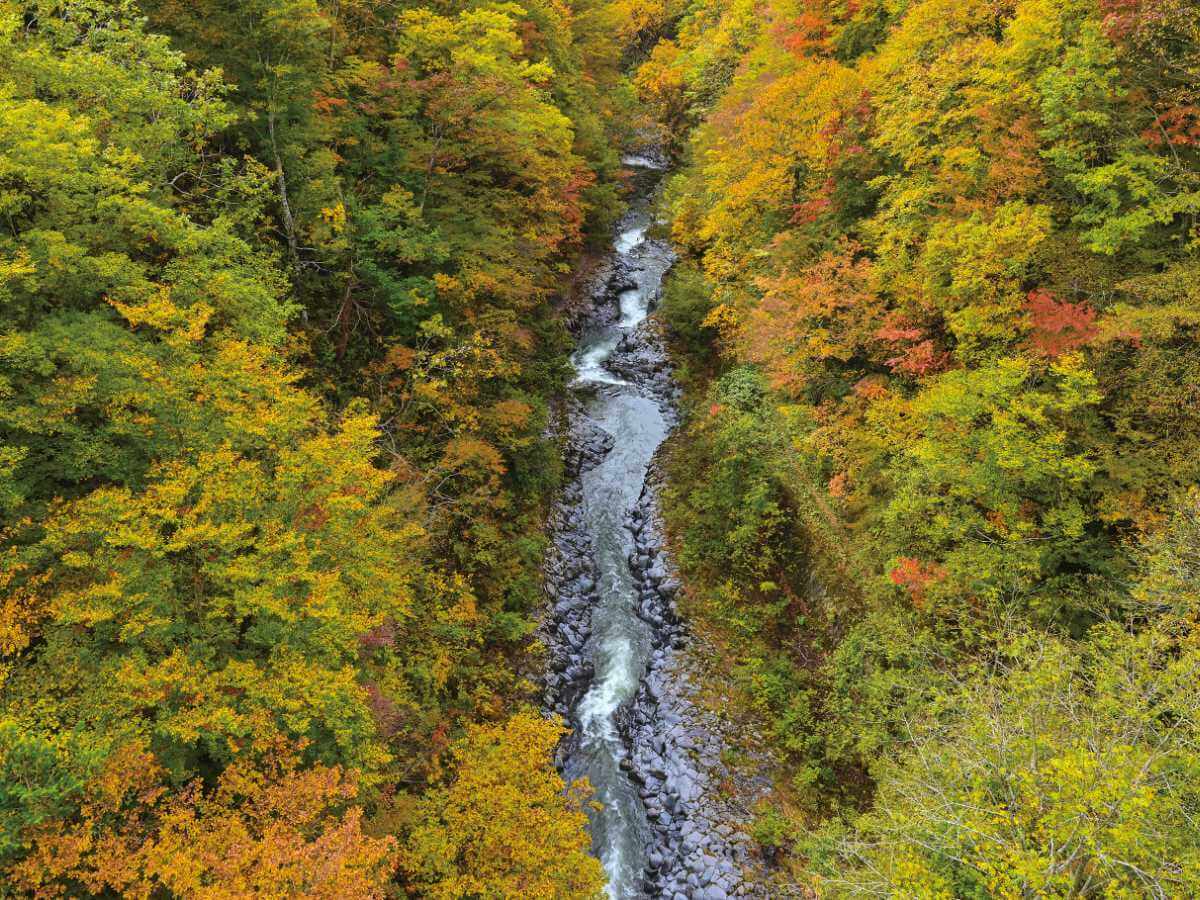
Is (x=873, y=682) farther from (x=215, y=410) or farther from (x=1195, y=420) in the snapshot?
(x=215, y=410)

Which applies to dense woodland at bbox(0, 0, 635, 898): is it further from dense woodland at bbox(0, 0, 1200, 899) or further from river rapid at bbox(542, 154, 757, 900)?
river rapid at bbox(542, 154, 757, 900)

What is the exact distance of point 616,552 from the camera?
1850 centimetres

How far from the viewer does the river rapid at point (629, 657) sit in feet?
38.7

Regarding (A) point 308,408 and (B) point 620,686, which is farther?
(B) point 620,686

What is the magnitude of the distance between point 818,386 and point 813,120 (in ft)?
24.2

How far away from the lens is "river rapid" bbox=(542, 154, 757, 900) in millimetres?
11797

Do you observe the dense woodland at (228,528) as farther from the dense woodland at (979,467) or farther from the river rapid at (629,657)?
the dense woodland at (979,467)

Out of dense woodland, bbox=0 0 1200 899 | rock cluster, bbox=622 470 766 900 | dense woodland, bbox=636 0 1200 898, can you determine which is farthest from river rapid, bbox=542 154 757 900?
dense woodland, bbox=636 0 1200 898

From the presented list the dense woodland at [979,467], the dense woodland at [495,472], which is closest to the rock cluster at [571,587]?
the dense woodland at [495,472]

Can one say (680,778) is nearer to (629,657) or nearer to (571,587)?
(629,657)

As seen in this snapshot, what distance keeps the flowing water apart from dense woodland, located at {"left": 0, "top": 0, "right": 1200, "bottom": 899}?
1.92 metres

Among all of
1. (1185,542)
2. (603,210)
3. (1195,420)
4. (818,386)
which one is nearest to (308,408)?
(818,386)

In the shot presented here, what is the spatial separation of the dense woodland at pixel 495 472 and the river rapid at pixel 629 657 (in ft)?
3.57

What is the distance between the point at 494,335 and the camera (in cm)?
1859
